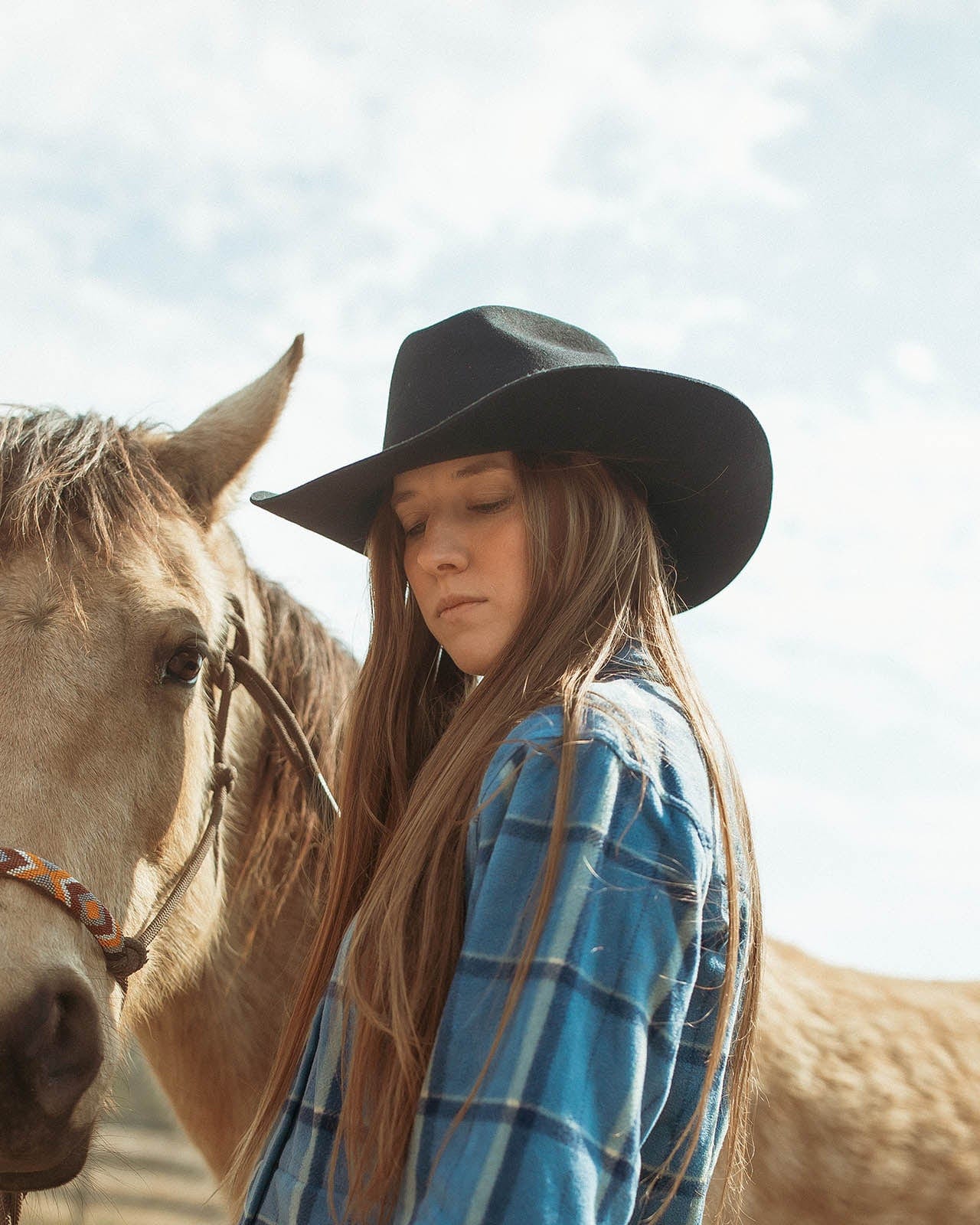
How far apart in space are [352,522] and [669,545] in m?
0.62

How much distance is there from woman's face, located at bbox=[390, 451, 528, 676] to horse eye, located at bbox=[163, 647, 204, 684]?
56cm

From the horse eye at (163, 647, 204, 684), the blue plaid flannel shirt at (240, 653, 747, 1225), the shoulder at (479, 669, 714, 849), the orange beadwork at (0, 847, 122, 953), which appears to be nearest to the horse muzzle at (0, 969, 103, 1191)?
the orange beadwork at (0, 847, 122, 953)

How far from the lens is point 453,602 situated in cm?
164

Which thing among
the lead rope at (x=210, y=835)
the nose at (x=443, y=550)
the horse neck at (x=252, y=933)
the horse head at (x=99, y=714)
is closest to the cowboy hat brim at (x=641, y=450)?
the nose at (x=443, y=550)

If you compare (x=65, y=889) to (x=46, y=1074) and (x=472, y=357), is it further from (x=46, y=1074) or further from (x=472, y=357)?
(x=472, y=357)

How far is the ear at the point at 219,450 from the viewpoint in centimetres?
244

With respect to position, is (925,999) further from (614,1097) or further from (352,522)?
(614,1097)

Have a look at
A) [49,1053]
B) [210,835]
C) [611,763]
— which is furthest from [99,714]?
[611,763]

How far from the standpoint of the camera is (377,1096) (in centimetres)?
121

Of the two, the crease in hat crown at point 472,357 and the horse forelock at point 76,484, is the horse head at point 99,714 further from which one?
the crease in hat crown at point 472,357

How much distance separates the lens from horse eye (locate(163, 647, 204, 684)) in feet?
6.73

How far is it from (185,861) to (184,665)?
1.33ft

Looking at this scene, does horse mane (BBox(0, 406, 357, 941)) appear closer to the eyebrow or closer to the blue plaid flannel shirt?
the eyebrow

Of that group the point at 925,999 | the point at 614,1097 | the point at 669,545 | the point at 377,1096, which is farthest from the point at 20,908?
the point at 925,999
